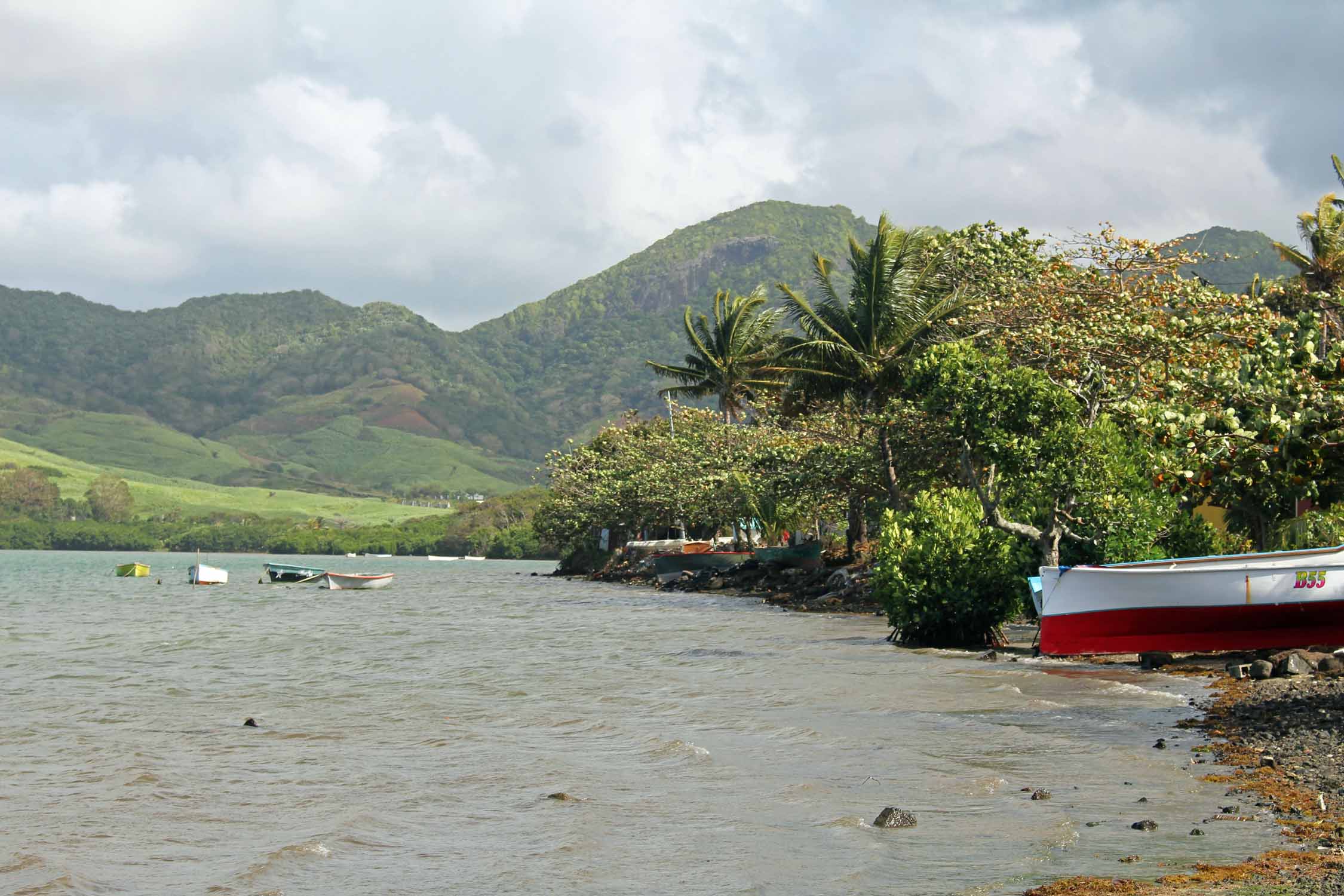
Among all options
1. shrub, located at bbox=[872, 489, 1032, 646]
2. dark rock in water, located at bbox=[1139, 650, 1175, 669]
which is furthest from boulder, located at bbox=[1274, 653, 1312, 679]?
shrub, located at bbox=[872, 489, 1032, 646]

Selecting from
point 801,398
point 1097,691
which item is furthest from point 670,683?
point 801,398

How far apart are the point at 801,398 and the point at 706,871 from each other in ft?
131

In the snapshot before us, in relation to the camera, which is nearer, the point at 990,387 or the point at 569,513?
the point at 990,387

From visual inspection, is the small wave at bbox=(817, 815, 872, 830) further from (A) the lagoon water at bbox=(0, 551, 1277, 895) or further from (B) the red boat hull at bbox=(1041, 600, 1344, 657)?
(B) the red boat hull at bbox=(1041, 600, 1344, 657)

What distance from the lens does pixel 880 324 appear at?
132 feet

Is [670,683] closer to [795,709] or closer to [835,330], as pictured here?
[795,709]

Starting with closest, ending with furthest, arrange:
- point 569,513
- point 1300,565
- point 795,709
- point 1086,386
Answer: point 795,709, point 1300,565, point 1086,386, point 569,513

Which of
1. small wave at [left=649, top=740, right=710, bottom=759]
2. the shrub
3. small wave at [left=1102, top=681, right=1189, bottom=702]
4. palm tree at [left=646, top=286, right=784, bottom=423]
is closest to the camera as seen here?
small wave at [left=649, top=740, right=710, bottom=759]

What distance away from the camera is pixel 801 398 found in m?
47.6

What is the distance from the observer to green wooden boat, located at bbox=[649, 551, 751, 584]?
59.2 meters

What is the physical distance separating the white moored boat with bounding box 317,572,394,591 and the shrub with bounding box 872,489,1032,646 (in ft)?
147

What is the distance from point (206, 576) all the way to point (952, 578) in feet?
194

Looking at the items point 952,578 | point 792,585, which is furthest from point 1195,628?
point 792,585

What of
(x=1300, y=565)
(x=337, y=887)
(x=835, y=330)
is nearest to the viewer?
(x=337, y=887)
